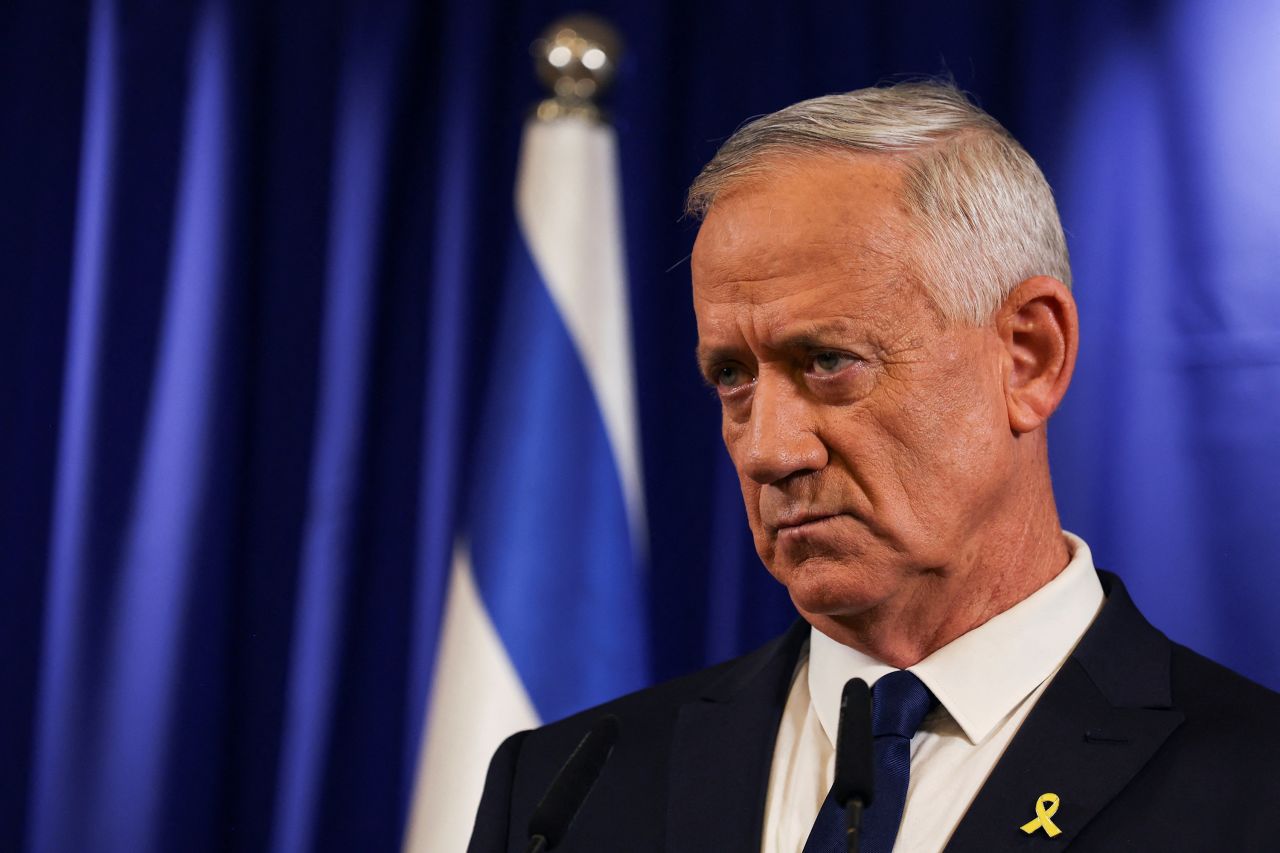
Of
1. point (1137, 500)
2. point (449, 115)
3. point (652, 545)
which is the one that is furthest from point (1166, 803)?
point (449, 115)

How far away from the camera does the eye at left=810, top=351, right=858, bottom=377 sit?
1433 millimetres

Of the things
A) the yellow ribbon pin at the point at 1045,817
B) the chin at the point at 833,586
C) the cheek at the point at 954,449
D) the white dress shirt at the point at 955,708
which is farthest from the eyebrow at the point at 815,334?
the yellow ribbon pin at the point at 1045,817

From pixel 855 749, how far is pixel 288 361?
6.16 ft

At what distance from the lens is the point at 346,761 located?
265 centimetres

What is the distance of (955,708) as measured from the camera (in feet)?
4.75

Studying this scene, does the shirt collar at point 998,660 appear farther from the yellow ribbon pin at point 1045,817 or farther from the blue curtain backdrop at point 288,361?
the blue curtain backdrop at point 288,361

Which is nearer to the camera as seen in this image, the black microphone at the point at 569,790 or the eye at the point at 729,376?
the black microphone at the point at 569,790

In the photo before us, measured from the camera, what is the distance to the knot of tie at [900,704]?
1.44 m

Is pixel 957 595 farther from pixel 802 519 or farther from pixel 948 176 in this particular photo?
pixel 948 176

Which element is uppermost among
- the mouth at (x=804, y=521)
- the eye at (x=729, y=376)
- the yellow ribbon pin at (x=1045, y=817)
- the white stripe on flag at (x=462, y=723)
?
the eye at (x=729, y=376)

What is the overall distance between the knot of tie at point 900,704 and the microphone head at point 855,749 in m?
0.32

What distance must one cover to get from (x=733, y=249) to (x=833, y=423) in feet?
0.75

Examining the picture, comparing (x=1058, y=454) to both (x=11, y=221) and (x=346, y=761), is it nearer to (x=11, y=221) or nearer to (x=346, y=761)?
(x=346, y=761)

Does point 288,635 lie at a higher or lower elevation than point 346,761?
higher
